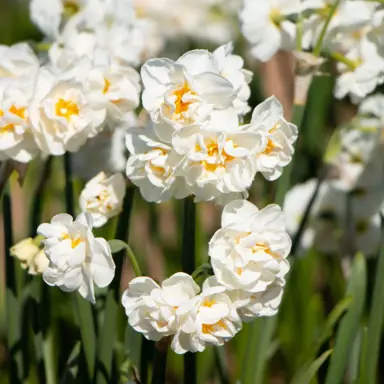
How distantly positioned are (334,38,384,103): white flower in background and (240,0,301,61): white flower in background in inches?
3.6

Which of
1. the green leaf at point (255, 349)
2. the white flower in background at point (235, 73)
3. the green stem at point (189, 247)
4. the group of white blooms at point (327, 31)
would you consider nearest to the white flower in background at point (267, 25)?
→ the group of white blooms at point (327, 31)

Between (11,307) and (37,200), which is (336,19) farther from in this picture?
(11,307)

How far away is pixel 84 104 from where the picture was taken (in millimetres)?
941

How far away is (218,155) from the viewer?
771 mm

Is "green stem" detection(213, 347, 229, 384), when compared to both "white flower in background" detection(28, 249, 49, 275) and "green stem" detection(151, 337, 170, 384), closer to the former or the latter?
"green stem" detection(151, 337, 170, 384)

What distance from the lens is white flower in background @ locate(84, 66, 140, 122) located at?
3.16 feet

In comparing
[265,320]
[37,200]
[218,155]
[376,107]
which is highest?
[218,155]

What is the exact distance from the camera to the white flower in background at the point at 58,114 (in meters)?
0.92

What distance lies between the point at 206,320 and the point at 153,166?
175 millimetres

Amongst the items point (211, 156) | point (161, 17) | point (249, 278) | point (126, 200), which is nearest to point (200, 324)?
point (249, 278)

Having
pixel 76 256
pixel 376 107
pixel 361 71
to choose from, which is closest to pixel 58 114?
pixel 76 256

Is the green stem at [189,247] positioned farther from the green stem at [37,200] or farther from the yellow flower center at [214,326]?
the green stem at [37,200]

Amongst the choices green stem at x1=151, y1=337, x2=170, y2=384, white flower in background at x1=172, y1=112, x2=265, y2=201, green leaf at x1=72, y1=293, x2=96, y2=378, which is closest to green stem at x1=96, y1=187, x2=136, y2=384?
green leaf at x1=72, y1=293, x2=96, y2=378

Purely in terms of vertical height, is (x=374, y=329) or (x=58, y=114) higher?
(x=58, y=114)
